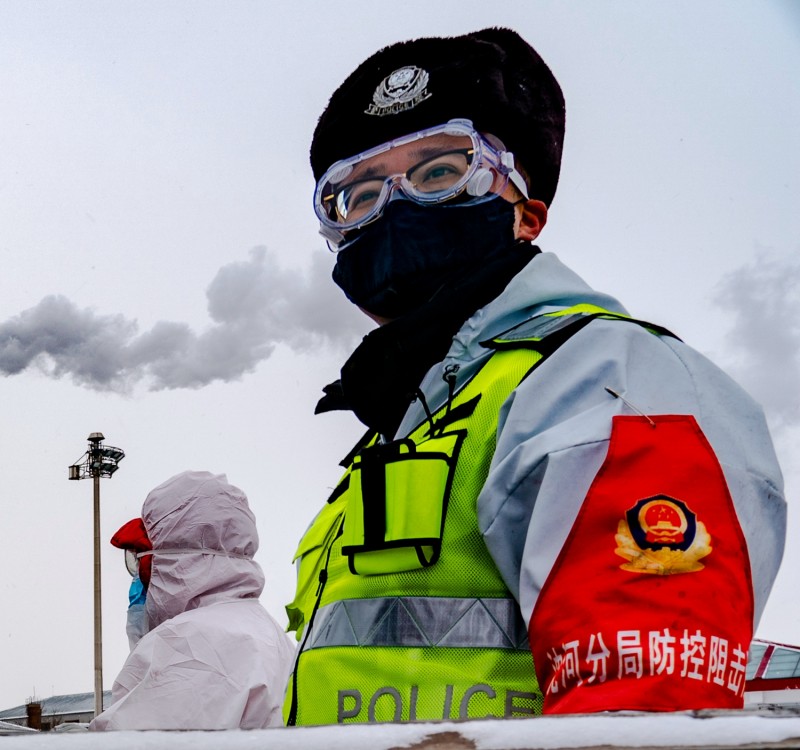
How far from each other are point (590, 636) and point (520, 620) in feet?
1.19

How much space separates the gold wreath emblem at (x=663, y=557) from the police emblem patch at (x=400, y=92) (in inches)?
70.1

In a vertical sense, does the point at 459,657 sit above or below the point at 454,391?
below

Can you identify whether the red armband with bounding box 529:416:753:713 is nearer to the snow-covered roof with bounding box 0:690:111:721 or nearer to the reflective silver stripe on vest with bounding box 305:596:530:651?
the reflective silver stripe on vest with bounding box 305:596:530:651

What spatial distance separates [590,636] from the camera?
4.77ft

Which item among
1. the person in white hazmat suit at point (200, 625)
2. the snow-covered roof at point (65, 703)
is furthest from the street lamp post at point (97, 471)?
the person in white hazmat suit at point (200, 625)

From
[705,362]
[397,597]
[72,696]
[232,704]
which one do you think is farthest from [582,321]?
[72,696]

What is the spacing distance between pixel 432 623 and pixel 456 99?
1.66m

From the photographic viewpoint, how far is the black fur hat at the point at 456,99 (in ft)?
9.70

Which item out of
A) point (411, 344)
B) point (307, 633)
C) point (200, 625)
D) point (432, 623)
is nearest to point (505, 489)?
point (432, 623)

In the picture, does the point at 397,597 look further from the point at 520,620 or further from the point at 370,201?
the point at 370,201

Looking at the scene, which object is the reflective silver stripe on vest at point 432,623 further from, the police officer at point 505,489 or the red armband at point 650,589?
the red armband at point 650,589

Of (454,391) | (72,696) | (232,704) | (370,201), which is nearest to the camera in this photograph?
(454,391)

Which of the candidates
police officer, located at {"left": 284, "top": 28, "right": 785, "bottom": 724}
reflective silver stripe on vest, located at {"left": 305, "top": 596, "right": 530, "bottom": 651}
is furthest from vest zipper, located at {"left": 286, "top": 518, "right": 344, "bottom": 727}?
reflective silver stripe on vest, located at {"left": 305, "top": 596, "right": 530, "bottom": 651}

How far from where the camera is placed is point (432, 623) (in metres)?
1.86
